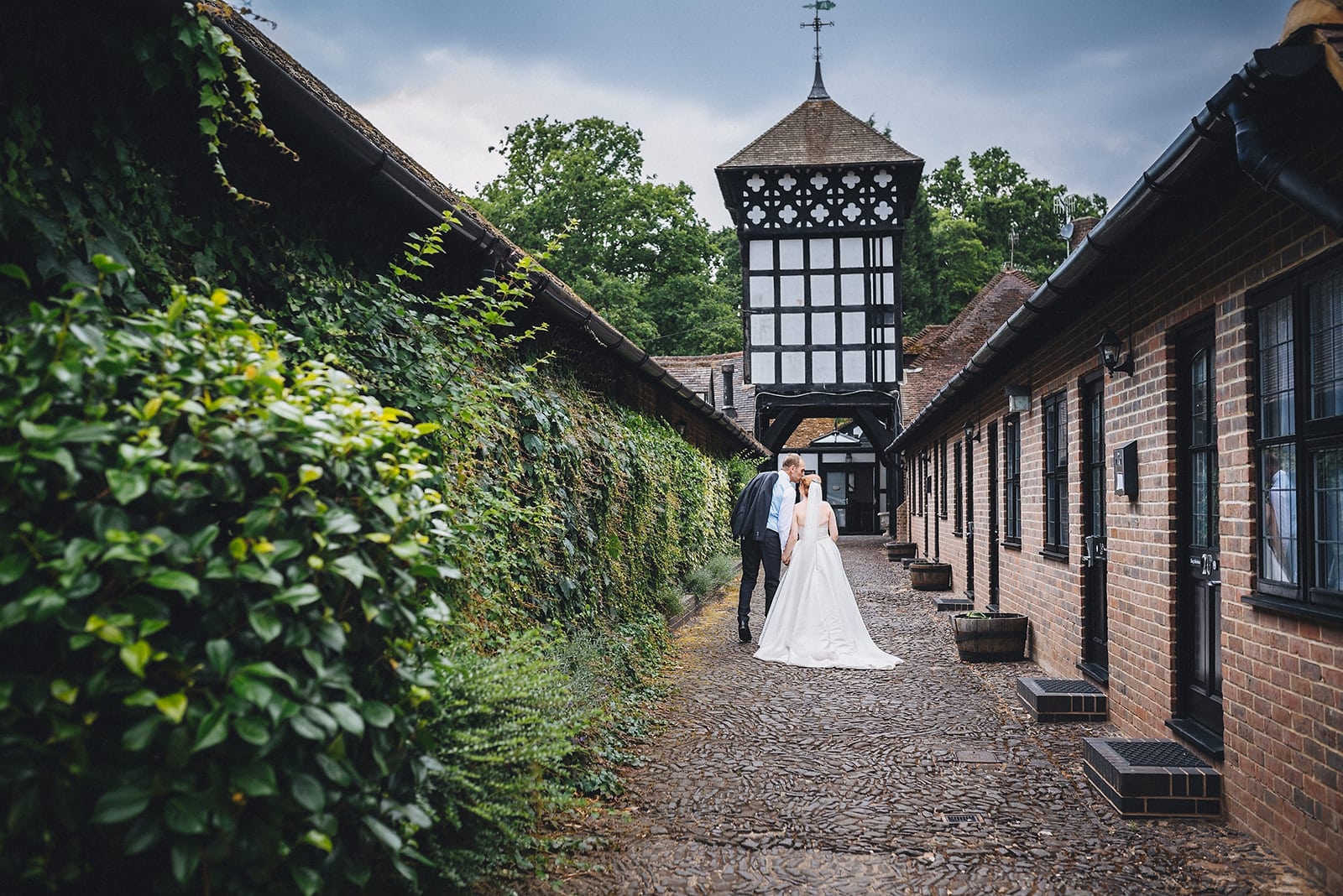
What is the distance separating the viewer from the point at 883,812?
14.1 feet

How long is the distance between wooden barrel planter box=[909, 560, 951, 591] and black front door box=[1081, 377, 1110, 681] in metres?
7.75

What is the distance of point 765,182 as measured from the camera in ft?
71.1

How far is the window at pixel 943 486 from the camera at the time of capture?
1605cm

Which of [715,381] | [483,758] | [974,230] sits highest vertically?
[974,230]

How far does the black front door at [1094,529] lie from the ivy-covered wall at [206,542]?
4426 mm

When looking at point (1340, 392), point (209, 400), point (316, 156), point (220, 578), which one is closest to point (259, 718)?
point (220, 578)

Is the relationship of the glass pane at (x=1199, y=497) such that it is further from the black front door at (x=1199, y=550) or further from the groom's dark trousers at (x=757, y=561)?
the groom's dark trousers at (x=757, y=561)

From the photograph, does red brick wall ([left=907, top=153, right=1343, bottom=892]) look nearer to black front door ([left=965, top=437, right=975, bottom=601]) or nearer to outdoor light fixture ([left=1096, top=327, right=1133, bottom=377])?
outdoor light fixture ([left=1096, top=327, right=1133, bottom=377])

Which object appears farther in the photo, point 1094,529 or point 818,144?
point 818,144

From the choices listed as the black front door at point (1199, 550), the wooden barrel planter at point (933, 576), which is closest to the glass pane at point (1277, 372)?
the black front door at point (1199, 550)

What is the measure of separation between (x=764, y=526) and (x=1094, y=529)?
348cm

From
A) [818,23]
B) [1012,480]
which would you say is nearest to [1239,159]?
[1012,480]

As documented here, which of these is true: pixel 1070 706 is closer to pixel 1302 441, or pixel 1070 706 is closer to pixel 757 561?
pixel 1302 441

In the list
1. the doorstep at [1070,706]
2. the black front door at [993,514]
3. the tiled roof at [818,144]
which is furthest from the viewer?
the tiled roof at [818,144]
